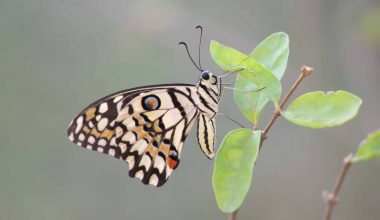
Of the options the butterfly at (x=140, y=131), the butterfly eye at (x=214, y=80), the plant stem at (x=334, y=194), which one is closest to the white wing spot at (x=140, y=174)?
the butterfly at (x=140, y=131)

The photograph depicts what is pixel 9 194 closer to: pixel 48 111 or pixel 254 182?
pixel 48 111

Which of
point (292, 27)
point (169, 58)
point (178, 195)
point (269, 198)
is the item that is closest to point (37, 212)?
point (178, 195)

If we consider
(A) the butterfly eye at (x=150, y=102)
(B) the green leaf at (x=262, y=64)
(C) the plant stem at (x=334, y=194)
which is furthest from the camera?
(A) the butterfly eye at (x=150, y=102)

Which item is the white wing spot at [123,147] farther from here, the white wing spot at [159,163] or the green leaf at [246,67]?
the green leaf at [246,67]

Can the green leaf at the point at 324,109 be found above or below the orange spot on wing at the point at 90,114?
above

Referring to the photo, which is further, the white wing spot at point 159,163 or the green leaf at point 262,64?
the white wing spot at point 159,163

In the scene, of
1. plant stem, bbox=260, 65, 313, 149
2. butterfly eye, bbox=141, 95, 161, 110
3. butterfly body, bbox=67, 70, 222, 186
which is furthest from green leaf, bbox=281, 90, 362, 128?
butterfly eye, bbox=141, 95, 161, 110

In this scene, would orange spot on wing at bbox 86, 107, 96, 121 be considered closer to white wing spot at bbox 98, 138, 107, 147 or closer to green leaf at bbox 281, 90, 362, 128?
white wing spot at bbox 98, 138, 107, 147

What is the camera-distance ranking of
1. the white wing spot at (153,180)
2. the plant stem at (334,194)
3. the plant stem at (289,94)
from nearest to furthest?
the plant stem at (334,194) < the plant stem at (289,94) < the white wing spot at (153,180)

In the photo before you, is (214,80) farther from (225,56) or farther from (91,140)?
(225,56)
